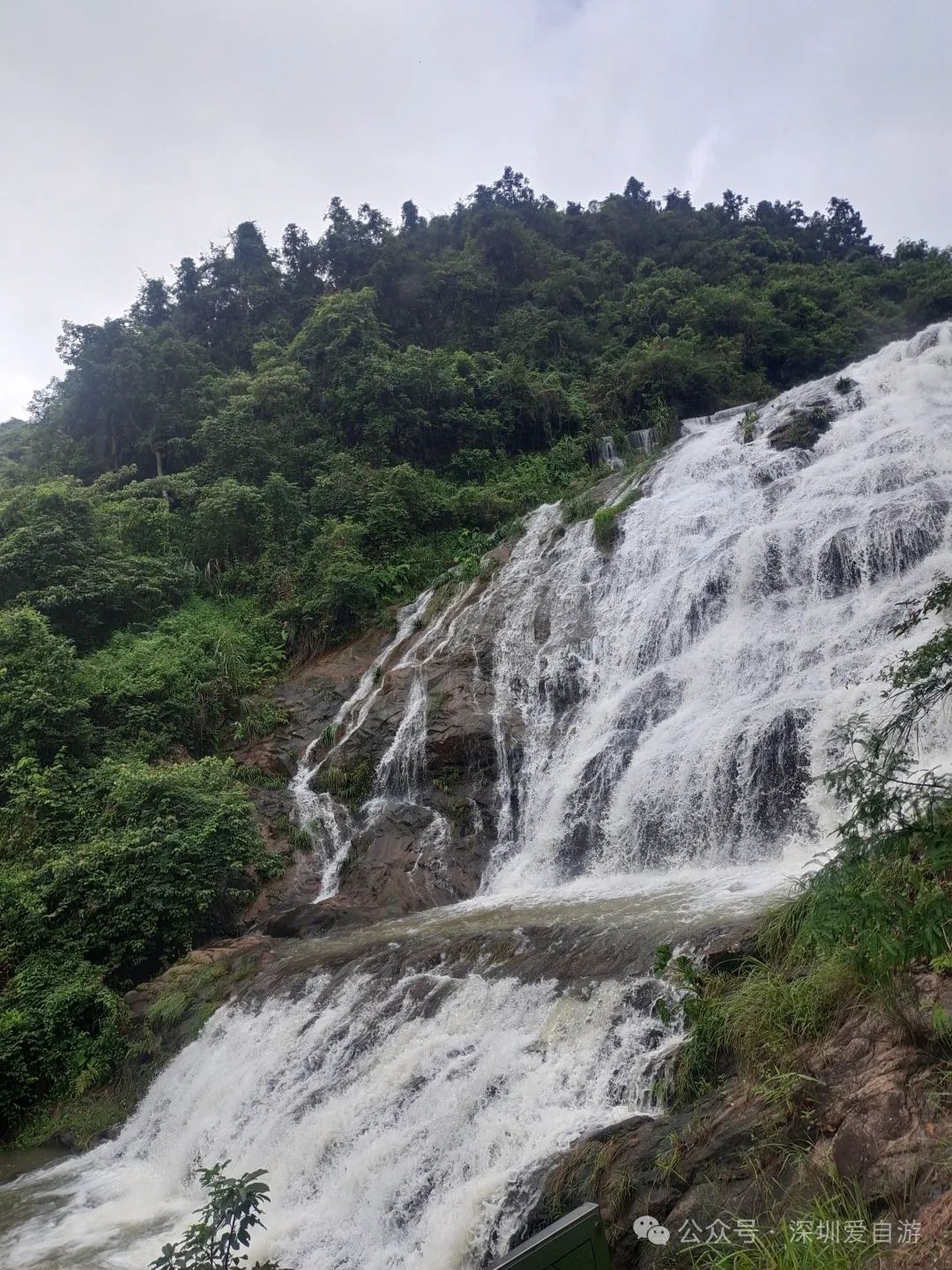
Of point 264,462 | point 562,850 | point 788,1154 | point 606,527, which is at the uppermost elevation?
point 264,462

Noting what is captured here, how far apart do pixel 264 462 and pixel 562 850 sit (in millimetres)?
18553

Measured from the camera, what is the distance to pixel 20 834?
12625 millimetres

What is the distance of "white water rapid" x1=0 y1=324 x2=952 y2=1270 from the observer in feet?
18.5

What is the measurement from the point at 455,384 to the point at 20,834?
20.5 metres

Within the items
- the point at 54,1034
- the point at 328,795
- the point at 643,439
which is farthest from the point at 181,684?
the point at 643,439

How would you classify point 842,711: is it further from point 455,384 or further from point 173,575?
point 455,384

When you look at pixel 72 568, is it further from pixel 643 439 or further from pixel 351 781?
pixel 643 439

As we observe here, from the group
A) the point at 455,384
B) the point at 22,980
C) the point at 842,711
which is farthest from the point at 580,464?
the point at 22,980

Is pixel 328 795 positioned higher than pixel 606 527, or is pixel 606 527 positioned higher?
pixel 606 527

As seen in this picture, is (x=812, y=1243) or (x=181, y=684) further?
(x=181, y=684)

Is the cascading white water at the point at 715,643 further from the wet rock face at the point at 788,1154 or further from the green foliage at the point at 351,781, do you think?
the wet rock face at the point at 788,1154

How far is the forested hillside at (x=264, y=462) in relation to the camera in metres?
11.6

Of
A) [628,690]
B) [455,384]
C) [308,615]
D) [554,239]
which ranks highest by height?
[554,239]

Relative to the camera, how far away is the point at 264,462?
2595 centimetres
